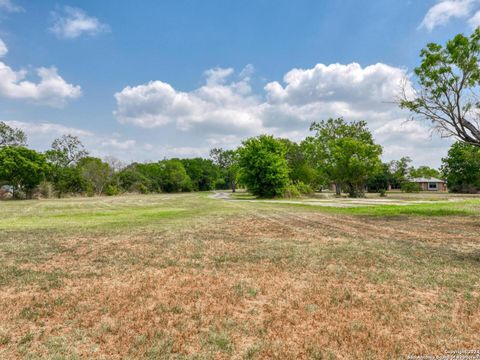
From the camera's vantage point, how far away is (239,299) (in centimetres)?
428

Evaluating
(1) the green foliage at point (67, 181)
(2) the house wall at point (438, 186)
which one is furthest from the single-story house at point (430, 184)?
A: (1) the green foliage at point (67, 181)

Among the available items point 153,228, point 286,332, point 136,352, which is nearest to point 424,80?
point 153,228

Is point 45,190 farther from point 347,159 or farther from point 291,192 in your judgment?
point 347,159

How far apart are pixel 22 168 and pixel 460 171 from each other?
7452 cm

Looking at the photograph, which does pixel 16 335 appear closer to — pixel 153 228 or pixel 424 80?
pixel 153 228

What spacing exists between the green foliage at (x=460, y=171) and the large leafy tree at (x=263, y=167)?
38.6m

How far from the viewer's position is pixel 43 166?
4234cm

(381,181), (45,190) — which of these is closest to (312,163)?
(381,181)

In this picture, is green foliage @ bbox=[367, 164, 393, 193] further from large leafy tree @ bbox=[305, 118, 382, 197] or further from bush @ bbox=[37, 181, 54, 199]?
bush @ bbox=[37, 181, 54, 199]

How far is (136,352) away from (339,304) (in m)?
2.72

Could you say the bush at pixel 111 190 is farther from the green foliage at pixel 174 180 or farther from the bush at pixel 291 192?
the bush at pixel 291 192

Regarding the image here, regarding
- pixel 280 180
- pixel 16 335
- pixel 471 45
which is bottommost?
pixel 16 335

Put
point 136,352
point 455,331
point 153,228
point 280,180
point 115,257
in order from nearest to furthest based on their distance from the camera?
point 136,352
point 455,331
point 115,257
point 153,228
point 280,180

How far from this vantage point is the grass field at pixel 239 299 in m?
Answer: 3.04
